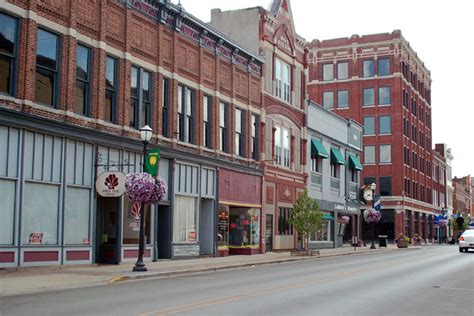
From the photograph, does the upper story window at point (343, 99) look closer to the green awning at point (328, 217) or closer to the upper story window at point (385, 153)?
the upper story window at point (385, 153)

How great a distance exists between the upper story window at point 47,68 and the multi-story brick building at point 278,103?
1810 cm

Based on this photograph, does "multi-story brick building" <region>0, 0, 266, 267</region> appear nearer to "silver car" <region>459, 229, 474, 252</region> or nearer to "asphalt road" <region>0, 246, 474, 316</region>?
"asphalt road" <region>0, 246, 474, 316</region>

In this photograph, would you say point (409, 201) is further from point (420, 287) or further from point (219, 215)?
point (420, 287)

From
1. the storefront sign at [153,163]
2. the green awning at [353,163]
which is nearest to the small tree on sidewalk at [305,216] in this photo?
the storefront sign at [153,163]

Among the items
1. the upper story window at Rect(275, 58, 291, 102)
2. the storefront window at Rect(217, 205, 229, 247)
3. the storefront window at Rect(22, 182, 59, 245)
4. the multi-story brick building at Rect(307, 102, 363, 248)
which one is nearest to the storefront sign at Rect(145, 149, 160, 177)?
the storefront window at Rect(22, 182, 59, 245)

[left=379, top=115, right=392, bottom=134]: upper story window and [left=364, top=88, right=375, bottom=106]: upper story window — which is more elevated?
[left=364, top=88, right=375, bottom=106]: upper story window

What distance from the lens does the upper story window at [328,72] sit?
84625mm

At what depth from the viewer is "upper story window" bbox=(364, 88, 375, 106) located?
8325 cm

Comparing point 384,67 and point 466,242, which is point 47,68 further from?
point 384,67

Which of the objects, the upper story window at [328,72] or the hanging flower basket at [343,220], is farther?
the upper story window at [328,72]

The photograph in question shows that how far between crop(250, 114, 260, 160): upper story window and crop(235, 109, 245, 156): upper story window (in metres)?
1.15

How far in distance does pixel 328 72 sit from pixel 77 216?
214ft

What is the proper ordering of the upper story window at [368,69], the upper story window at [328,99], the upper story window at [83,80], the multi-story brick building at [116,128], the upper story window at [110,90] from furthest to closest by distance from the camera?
the upper story window at [328,99] → the upper story window at [368,69] → the upper story window at [110,90] → the upper story window at [83,80] → the multi-story brick building at [116,128]

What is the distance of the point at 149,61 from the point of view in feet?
94.5
